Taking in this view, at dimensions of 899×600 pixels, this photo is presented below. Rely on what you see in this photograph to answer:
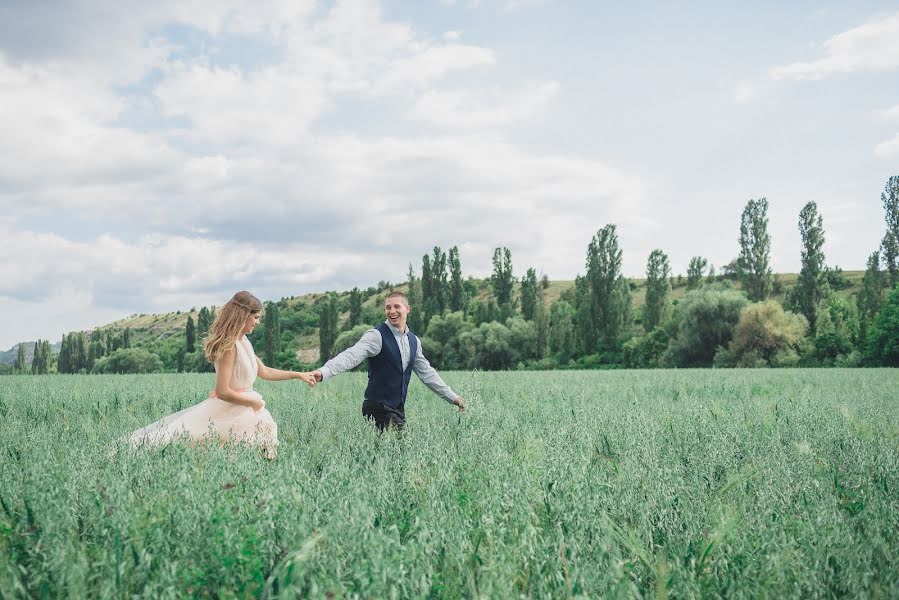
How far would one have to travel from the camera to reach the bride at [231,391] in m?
5.37

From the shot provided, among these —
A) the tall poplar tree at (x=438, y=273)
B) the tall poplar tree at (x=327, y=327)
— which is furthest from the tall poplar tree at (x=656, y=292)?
the tall poplar tree at (x=327, y=327)

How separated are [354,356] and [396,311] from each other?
0.69m

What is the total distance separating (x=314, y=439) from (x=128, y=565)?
333 centimetres

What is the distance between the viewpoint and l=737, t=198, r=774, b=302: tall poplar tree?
5156 cm

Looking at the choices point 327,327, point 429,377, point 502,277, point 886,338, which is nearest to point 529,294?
point 502,277

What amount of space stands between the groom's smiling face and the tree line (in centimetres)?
4081

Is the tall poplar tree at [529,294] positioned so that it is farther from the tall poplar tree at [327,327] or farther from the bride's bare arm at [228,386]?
the bride's bare arm at [228,386]

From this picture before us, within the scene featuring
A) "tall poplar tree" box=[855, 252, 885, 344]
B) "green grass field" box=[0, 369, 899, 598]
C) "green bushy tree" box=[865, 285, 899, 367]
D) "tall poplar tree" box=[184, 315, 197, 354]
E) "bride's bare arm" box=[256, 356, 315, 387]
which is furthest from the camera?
"tall poplar tree" box=[184, 315, 197, 354]

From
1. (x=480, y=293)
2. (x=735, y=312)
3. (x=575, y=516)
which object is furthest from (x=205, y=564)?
(x=480, y=293)

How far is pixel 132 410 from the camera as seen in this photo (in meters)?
8.62

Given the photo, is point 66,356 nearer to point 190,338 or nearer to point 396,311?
point 190,338

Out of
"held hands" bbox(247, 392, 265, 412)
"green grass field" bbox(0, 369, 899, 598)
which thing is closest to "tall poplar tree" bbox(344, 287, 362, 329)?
"held hands" bbox(247, 392, 265, 412)

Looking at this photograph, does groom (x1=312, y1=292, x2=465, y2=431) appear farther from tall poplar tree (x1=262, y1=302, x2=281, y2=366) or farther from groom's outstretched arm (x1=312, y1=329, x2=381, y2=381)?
tall poplar tree (x1=262, y1=302, x2=281, y2=366)

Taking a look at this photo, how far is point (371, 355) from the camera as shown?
21.0ft
